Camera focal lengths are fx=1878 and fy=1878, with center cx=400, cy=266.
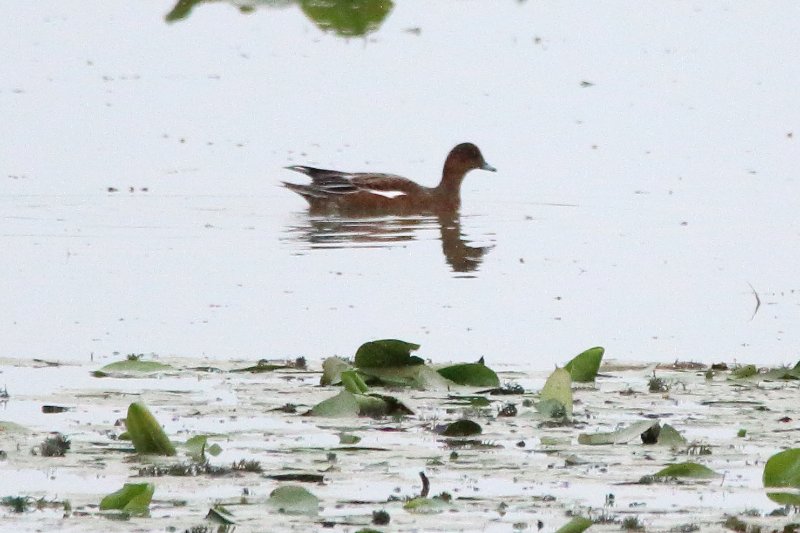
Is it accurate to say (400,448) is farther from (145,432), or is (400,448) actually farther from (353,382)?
(145,432)

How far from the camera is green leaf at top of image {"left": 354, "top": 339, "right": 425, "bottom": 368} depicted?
29.0ft

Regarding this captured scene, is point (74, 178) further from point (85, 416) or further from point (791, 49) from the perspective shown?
point (791, 49)

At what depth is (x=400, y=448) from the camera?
7508 millimetres

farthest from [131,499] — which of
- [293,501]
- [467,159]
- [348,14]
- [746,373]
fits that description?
[348,14]

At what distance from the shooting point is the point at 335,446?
754 cm

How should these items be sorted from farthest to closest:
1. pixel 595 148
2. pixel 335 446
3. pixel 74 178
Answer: pixel 595 148 → pixel 74 178 → pixel 335 446

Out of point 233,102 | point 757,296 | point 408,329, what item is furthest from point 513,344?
point 233,102

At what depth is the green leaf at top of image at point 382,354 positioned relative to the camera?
8828 millimetres

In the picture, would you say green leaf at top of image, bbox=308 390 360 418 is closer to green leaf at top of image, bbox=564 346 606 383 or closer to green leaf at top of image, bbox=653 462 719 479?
green leaf at top of image, bbox=564 346 606 383

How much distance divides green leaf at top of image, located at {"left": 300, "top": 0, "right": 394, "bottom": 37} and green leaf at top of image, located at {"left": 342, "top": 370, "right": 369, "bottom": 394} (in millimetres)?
18440

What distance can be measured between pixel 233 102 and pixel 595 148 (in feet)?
14.2

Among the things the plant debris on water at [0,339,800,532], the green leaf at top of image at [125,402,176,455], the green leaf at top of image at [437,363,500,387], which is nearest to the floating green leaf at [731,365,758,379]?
the plant debris on water at [0,339,800,532]

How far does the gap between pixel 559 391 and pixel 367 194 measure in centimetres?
914

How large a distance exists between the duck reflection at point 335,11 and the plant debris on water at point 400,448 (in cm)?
1814
